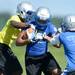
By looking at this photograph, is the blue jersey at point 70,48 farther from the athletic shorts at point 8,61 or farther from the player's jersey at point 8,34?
the athletic shorts at point 8,61

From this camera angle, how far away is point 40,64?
9586mm

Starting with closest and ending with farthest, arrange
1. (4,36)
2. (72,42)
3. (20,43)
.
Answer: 1. (72,42)
2. (20,43)
3. (4,36)

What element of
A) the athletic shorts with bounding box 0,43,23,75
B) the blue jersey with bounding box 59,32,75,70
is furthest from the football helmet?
the athletic shorts with bounding box 0,43,23,75

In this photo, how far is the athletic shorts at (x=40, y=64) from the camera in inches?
376

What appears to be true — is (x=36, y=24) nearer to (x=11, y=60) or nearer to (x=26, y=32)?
(x=26, y=32)

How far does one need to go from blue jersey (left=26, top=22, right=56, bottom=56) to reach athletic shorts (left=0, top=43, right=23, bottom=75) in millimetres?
548

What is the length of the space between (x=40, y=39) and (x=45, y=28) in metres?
0.23

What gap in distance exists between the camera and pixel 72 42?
28.2ft

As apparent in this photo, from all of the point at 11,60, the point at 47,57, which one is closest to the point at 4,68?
the point at 11,60

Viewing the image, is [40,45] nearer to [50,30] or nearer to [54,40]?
[50,30]

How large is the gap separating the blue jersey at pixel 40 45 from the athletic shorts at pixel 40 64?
8 centimetres

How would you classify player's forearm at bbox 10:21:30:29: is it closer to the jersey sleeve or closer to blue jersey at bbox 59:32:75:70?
the jersey sleeve

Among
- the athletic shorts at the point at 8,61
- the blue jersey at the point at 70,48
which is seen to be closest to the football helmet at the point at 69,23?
the blue jersey at the point at 70,48

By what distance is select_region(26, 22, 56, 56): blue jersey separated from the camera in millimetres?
9383
